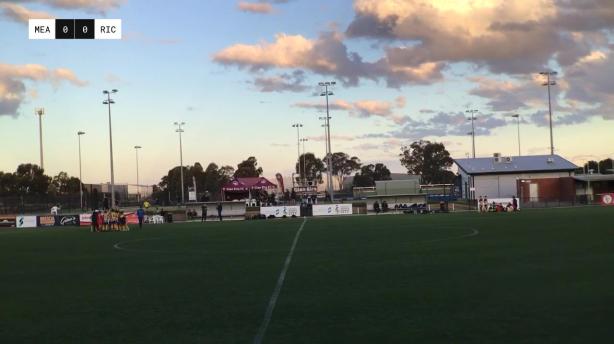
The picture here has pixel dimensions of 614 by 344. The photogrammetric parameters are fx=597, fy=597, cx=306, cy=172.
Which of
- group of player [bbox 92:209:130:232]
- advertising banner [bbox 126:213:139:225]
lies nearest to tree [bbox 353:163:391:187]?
advertising banner [bbox 126:213:139:225]

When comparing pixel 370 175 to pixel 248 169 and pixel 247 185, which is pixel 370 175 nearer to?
pixel 248 169

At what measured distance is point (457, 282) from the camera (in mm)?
13016

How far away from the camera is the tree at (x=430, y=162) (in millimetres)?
146000

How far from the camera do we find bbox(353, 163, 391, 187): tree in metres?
156

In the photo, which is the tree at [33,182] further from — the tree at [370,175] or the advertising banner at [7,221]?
the tree at [370,175]

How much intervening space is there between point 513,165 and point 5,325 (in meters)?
76.5

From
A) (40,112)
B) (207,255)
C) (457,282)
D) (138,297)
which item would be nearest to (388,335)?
(457,282)

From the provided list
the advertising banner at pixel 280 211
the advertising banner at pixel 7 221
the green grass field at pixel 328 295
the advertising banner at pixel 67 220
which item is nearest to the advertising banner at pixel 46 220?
the advertising banner at pixel 67 220

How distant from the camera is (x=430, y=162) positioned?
148 meters

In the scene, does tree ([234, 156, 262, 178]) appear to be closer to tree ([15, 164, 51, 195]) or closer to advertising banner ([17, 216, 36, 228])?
tree ([15, 164, 51, 195])

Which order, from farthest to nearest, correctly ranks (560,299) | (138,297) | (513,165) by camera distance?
(513,165) < (138,297) < (560,299)

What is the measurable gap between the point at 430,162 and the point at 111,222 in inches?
4506

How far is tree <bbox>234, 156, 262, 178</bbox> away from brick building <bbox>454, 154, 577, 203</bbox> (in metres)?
83.5

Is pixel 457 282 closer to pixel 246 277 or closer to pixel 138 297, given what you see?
pixel 246 277
